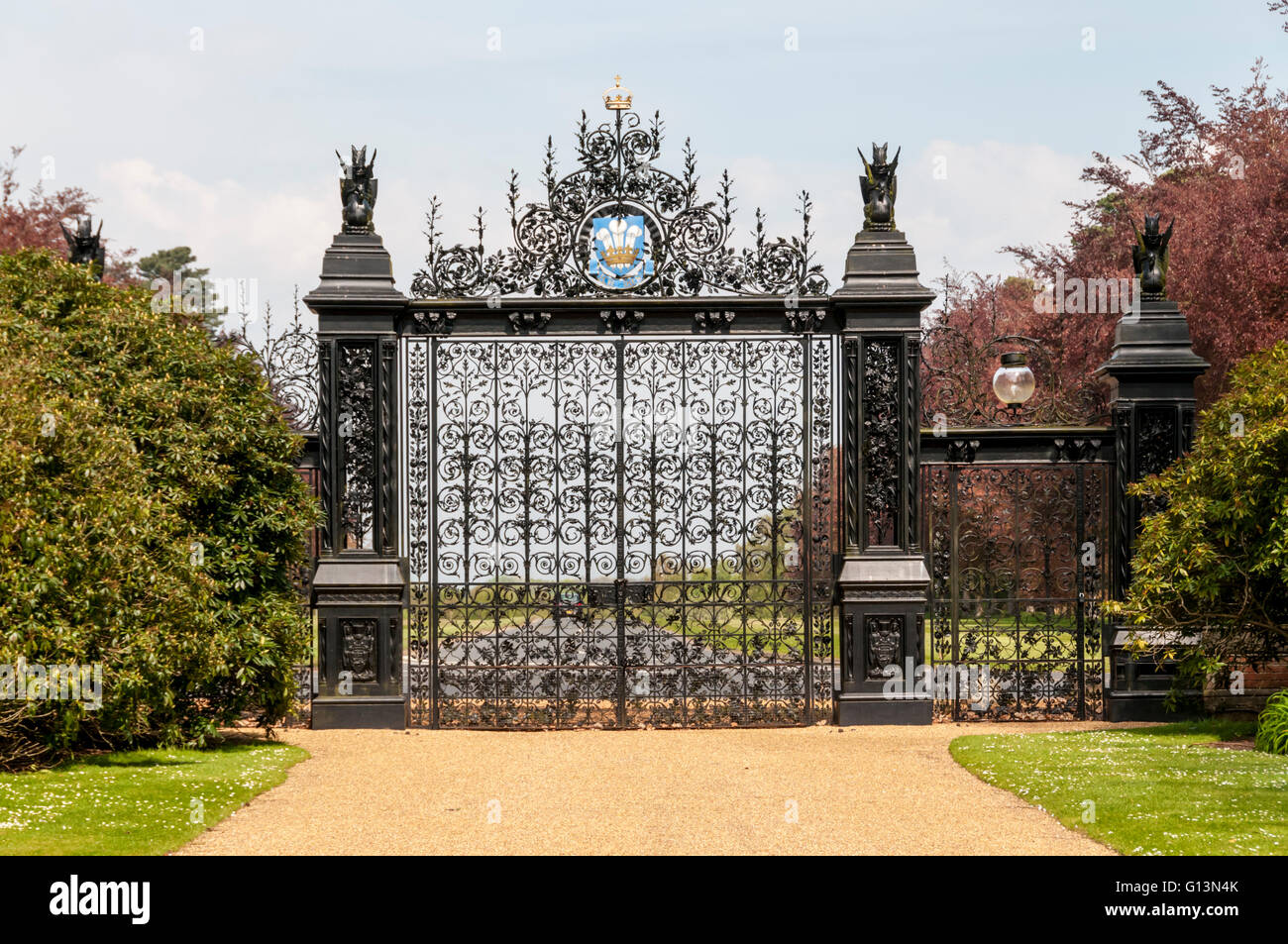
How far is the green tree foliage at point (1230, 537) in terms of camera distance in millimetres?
10539

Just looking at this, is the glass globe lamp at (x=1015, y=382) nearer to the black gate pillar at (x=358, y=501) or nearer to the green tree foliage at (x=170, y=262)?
the black gate pillar at (x=358, y=501)

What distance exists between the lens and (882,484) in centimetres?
1211

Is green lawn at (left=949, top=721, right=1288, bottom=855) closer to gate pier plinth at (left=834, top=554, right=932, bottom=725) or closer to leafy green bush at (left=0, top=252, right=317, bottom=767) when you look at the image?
gate pier plinth at (left=834, top=554, right=932, bottom=725)

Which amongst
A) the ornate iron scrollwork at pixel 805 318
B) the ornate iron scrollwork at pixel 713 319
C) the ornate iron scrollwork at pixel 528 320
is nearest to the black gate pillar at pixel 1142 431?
the ornate iron scrollwork at pixel 805 318

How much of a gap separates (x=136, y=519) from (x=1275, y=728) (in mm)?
8333

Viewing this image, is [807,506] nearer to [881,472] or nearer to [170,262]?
[881,472]

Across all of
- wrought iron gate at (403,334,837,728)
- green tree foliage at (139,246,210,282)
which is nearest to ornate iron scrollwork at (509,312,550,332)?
wrought iron gate at (403,334,837,728)

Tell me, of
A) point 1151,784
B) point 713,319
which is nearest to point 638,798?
point 1151,784

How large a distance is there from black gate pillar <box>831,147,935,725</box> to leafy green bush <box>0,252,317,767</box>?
4.63m

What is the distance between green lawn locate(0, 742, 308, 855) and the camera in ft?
23.6

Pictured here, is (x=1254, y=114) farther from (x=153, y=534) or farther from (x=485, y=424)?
(x=153, y=534)

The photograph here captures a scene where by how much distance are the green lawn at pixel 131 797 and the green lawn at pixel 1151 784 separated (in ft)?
16.2

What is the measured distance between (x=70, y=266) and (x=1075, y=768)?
8428 millimetres

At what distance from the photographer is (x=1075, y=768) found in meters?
9.52
